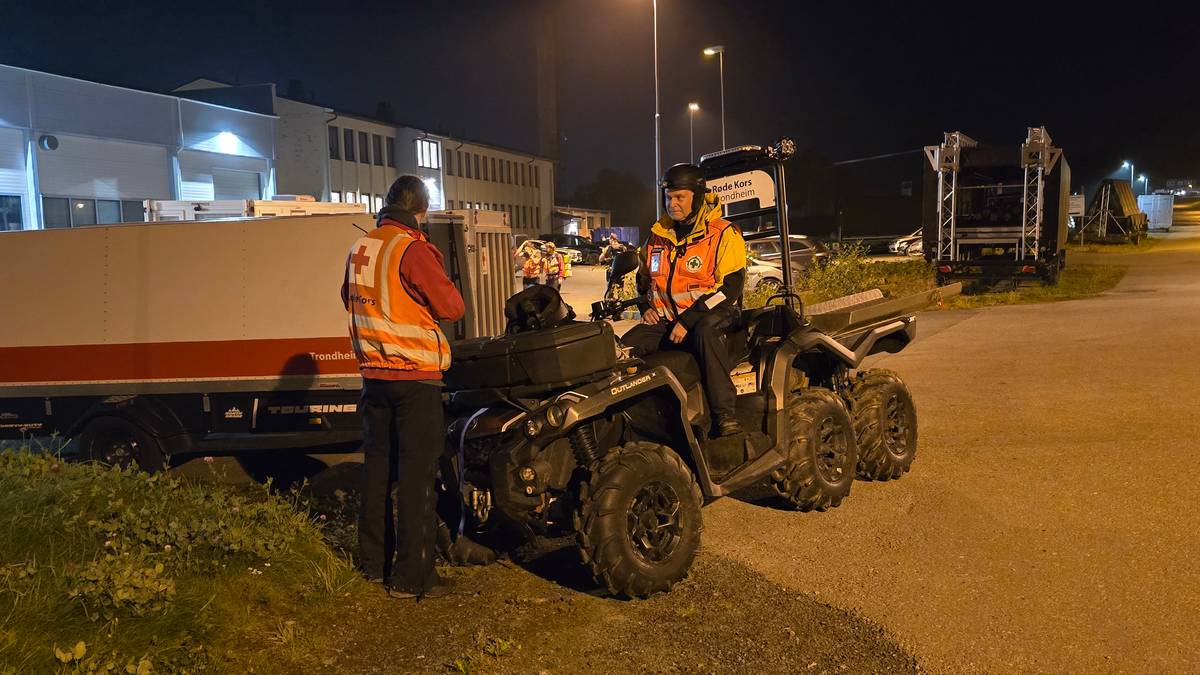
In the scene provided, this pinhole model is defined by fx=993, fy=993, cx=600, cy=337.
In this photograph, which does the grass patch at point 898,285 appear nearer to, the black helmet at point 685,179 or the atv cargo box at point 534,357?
the black helmet at point 685,179

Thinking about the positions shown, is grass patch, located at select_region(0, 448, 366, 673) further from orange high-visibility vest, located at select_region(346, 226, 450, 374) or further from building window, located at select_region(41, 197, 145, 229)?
building window, located at select_region(41, 197, 145, 229)

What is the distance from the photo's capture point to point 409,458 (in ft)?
15.8

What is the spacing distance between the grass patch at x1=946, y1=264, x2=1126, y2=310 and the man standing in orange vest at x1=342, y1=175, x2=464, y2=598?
17451 mm

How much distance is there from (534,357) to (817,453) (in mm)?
2279

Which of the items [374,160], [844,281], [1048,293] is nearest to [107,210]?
[844,281]

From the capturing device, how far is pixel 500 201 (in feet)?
246

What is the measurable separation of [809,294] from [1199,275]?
1367cm

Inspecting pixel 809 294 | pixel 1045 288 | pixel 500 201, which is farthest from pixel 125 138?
pixel 500 201

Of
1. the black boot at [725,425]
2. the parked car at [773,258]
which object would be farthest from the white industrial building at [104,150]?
the black boot at [725,425]

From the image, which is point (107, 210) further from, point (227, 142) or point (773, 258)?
point (773, 258)

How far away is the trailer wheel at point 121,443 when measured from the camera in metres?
8.55

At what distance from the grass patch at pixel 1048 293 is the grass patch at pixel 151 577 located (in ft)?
58.3

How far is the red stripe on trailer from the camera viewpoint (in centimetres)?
837

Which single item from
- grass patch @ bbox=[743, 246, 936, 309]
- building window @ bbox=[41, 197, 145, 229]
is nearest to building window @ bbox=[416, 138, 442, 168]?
building window @ bbox=[41, 197, 145, 229]
